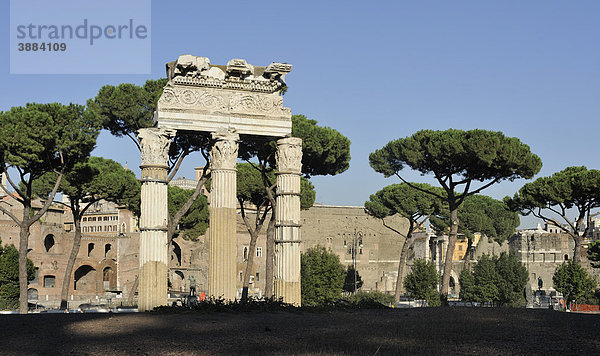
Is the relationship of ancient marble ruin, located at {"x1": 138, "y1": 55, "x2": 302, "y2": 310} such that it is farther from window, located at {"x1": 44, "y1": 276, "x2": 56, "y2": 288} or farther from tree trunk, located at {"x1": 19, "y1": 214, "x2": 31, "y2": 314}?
window, located at {"x1": 44, "y1": 276, "x2": 56, "y2": 288}

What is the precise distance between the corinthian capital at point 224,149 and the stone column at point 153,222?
44.4 inches

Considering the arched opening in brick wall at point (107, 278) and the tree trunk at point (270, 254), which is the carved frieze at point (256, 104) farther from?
the arched opening in brick wall at point (107, 278)

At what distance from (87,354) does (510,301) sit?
35032 millimetres

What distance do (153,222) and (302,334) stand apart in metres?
6.72

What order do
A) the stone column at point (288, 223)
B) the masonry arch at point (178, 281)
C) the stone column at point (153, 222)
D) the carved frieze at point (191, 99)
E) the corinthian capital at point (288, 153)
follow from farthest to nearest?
the masonry arch at point (178, 281) < the corinthian capital at point (288, 153) < the stone column at point (288, 223) < the carved frieze at point (191, 99) < the stone column at point (153, 222)

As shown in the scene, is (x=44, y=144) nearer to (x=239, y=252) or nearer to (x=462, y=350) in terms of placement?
(x=462, y=350)

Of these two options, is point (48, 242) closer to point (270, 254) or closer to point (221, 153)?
point (270, 254)

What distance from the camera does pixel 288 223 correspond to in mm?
18359

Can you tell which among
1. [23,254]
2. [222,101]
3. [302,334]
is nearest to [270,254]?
[23,254]

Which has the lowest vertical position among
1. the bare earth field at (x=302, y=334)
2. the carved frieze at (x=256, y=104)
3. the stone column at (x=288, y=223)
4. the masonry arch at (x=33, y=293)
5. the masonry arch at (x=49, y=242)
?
the masonry arch at (x=33, y=293)

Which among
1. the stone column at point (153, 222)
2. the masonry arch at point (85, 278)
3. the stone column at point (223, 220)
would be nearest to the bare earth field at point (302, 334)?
the stone column at point (153, 222)

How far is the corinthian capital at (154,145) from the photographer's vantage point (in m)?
17.3

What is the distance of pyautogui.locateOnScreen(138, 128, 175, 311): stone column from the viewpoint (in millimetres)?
17188

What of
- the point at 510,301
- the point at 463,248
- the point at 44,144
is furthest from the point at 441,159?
the point at 463,248
